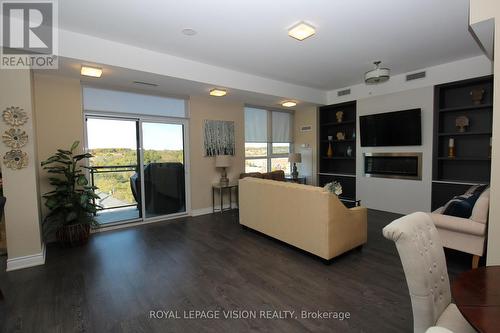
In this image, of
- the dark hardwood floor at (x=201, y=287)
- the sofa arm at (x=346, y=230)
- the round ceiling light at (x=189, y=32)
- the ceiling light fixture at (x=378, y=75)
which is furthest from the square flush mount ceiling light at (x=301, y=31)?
the dark hardwood floor at (x=201, y=287)

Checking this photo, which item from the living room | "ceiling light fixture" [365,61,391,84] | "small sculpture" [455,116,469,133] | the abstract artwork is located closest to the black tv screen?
the living room

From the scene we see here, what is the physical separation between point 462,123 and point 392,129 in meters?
1.09

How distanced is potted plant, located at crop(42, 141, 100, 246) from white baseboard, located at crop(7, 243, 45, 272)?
1.60ft

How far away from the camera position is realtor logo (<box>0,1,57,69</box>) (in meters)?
2.51

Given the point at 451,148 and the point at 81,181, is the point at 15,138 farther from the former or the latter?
Result: the point at 451,148

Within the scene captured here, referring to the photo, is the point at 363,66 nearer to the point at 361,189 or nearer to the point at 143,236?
the point at 361,189

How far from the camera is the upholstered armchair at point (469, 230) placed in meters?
2.56

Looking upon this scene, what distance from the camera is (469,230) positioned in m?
2.60

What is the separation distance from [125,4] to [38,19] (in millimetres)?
1081

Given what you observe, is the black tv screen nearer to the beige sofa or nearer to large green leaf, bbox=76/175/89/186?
the beige sofa

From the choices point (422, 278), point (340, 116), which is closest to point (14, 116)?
point (422, 278)

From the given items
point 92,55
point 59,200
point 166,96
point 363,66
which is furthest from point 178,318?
point 363,66

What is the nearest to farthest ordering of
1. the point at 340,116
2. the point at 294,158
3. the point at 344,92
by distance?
1. the point at 344,92
2. the point at 340,116
3. the point at 294,158

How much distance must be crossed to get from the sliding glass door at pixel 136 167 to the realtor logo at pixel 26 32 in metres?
1.32
